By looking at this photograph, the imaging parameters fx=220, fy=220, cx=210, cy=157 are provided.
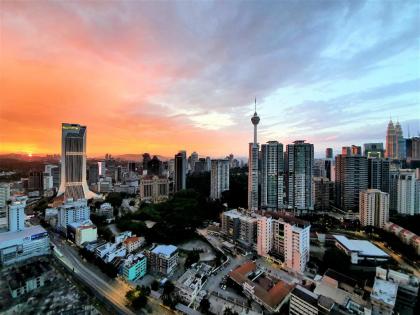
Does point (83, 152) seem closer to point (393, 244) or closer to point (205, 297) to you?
point (205, 297)

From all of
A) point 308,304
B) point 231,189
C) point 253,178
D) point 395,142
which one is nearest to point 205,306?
point 308,304

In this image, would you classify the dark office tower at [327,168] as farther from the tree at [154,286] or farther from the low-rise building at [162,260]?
the tree at [154,286]

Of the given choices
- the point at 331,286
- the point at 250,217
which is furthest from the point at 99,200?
the point at 331,286

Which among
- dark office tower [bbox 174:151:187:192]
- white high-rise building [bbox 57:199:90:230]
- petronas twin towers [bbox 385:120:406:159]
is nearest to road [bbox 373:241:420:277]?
white high-rise building [bbox 57:199:90:230]

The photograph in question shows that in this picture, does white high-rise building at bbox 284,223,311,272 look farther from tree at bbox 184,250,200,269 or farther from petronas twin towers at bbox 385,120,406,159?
petronas twin towers at bbox 385,120,406,159

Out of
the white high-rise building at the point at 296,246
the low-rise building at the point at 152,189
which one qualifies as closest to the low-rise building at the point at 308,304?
the white high-rise building at the point at 296,246
